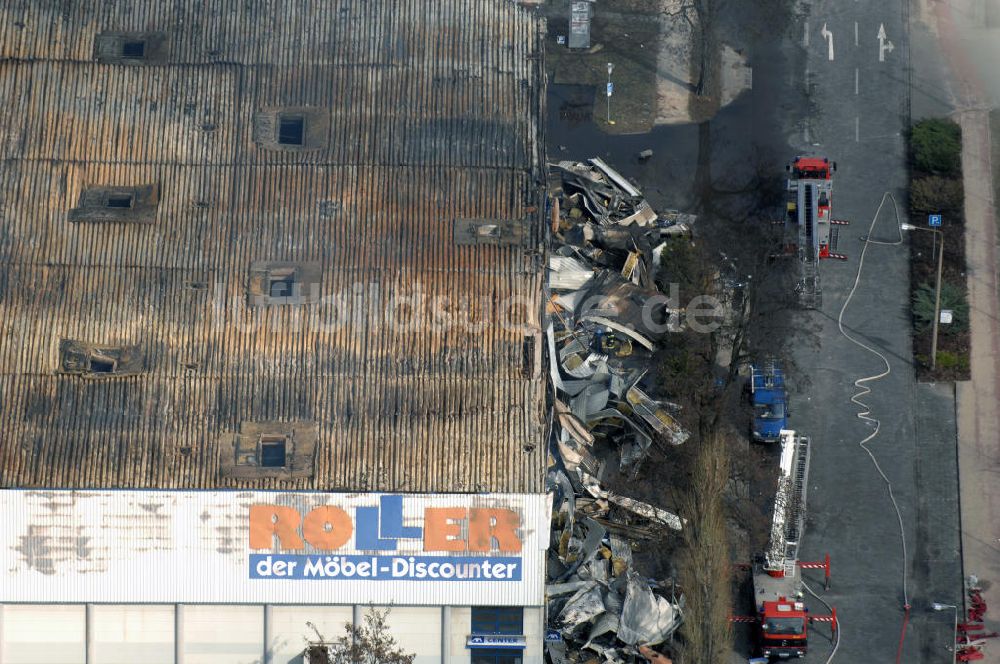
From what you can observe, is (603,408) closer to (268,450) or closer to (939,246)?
(268,450)

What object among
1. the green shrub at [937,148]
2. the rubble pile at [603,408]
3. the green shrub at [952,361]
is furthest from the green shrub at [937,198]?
the rubble pile at [603,408]

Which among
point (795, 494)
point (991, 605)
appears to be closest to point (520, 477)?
point (795, 494)

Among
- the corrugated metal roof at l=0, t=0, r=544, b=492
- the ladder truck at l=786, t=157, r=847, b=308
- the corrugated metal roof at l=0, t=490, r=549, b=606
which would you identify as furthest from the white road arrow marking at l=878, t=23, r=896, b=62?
the corrugated metal roof at l=0, t=490, r=549, b=606

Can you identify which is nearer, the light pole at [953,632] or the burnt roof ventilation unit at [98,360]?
the burnt roof ventilation unit at [98,360]

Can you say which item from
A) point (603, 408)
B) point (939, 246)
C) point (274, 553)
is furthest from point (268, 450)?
point (939, 246)

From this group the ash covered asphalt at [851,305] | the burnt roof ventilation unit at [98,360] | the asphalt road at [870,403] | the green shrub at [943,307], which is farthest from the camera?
the green shrub at [943,307]

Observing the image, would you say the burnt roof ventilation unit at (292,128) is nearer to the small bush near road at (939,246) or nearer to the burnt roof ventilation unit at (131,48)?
the burnt roof ventilation unit at (131,48)

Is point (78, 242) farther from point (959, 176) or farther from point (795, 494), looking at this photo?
point (959, 176)

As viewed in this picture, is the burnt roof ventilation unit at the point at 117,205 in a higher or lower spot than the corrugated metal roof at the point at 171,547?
higher
